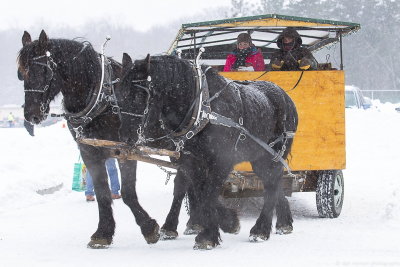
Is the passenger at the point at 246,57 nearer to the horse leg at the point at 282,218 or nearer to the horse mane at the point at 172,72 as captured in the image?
the horse leg at the point at 282,218

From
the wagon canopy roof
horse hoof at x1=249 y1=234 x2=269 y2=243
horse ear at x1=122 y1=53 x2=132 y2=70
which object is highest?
the wagon canopy roof

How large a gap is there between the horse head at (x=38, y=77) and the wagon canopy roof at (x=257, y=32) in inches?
85.5

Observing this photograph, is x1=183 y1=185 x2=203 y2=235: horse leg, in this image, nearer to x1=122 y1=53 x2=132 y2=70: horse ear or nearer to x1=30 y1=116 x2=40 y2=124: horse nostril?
x1=122 y1=53 x2=132 y2=70: horse ear

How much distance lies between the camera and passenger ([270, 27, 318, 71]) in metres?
9.15

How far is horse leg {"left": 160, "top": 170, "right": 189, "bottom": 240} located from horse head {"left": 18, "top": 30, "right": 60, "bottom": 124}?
6.12ft

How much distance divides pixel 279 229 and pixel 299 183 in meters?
1.36

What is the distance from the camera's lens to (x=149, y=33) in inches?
4749

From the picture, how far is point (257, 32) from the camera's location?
36.4 ft

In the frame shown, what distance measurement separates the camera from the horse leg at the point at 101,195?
22.6 feet

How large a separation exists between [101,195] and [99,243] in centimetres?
51

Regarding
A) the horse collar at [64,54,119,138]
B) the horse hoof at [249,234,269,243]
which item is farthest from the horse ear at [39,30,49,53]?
the horse hoof at [249,234,269,243]

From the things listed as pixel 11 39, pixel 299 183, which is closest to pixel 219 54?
pixel 299 183

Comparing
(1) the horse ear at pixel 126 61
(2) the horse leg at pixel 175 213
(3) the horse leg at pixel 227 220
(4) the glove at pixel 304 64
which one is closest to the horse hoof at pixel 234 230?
(3) the horse leg at pixel 227 220

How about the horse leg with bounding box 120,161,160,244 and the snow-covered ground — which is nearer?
the snow-covered ground
